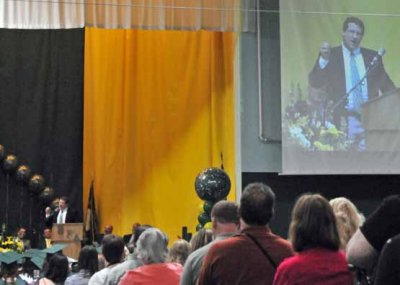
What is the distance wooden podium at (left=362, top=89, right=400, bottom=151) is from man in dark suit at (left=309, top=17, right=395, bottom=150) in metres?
0.09

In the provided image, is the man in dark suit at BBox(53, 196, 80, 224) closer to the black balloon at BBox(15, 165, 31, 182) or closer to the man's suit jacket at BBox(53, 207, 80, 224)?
the man's suit jacket at BBox(53, 207, 80, 224)

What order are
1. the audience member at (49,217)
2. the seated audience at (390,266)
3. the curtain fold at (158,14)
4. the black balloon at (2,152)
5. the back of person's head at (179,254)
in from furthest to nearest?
the black balloon at (2,152) < the audience member at (49,217) < the curtain fold at (158,14) < the back of person's head at (179,254) < the seated audience at (390,266)

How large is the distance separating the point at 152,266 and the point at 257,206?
2.93ft

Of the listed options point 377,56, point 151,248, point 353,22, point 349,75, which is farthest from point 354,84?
point 151,248

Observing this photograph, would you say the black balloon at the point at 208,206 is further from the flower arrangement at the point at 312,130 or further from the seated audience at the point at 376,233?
the seated audience at the point at 376,233

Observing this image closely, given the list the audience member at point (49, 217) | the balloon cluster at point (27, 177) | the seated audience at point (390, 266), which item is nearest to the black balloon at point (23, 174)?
the balloon cluster at point (27, 177)

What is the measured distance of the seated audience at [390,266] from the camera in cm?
242

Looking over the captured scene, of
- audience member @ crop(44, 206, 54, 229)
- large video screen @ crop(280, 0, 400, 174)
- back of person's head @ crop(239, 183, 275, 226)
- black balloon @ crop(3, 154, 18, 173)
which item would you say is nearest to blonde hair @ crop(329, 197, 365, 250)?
back of person's head @ crop(239, 183, 275, 226)

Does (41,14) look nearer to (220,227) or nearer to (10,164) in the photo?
(10,164)

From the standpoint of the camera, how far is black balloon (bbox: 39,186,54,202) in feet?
44.6

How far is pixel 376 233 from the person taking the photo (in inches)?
114

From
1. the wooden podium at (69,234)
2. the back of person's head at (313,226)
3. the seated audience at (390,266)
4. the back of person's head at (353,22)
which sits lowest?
the wooden podium at (69,234)

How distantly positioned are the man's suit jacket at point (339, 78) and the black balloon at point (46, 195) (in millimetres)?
5622

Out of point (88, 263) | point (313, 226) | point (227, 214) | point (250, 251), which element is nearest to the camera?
point (313, 226)
